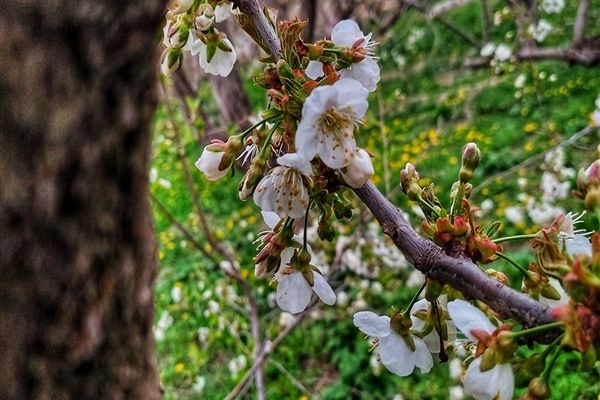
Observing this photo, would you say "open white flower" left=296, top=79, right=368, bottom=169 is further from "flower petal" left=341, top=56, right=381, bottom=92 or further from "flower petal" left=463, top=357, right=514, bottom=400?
"flower petal" left=463, top=357, right=514, bottom=400

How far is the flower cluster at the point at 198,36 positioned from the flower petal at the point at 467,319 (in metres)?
0.47

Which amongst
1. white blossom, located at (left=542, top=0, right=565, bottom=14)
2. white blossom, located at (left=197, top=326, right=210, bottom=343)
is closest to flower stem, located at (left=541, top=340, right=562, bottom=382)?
white blossom, located at (left=197, top=326, right=210, bottom=343)

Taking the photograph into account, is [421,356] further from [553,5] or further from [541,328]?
[553,5]

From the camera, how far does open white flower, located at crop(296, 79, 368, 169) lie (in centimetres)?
57

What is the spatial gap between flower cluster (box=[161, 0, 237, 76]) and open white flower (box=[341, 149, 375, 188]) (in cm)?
29

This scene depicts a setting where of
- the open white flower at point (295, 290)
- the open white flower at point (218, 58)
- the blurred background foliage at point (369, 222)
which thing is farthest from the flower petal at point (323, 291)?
the blurred background foliage at point (369, 222)

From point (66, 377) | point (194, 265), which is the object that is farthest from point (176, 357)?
point (66, 377)

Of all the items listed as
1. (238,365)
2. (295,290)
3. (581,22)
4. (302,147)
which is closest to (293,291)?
(295,290)

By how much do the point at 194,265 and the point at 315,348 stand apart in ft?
3.67

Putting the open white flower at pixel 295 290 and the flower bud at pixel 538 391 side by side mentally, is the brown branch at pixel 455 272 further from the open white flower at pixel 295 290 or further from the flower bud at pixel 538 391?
the open white flower at pixel 295 290

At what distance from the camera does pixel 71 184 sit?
0.45 m

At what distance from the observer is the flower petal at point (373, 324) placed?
0.67 metres

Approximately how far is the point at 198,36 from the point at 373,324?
18.8 inches

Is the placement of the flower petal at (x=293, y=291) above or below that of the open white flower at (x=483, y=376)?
below
